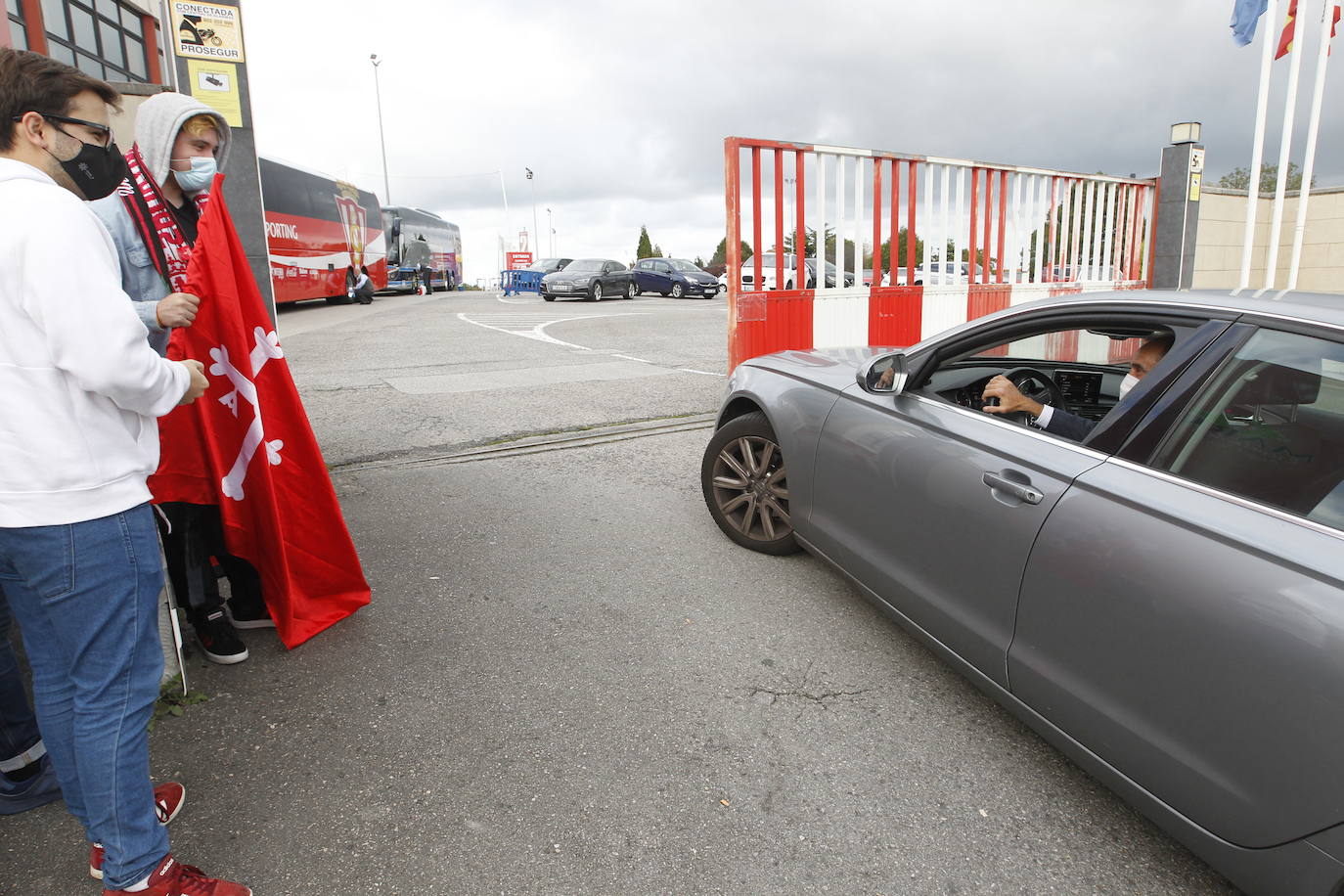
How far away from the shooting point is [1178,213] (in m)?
9.35

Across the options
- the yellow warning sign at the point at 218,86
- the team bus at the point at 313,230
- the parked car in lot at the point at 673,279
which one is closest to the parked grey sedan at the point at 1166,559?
the yellow warning sign at the point at 218,86

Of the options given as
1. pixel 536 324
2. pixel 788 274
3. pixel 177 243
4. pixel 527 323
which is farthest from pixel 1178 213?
pixel 527 323

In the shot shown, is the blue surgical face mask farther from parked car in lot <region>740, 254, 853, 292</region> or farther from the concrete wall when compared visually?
the concrete wall

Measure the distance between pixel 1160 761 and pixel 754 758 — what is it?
108 cm

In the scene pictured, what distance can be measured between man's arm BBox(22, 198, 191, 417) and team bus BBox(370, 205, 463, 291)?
3217 centimetres

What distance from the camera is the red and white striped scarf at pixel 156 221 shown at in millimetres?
2412

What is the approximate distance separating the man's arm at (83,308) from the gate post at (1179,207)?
Result: 10685 millimetres

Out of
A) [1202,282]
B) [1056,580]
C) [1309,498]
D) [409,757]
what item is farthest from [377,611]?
[1202,282]

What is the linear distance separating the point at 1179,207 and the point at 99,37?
1485cm

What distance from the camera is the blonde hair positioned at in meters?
2.55

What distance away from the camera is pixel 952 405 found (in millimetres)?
2707

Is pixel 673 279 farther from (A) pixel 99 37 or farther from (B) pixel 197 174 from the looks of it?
(B) pixel 197 174

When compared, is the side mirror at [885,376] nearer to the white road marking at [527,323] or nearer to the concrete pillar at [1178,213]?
the concrete pillar at [1178,213]

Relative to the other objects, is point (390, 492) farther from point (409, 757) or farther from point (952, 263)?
point (952, 263)
